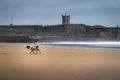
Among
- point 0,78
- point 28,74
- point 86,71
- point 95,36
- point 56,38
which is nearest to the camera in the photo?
point 0,78

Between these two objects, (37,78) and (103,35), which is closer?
(37,78)

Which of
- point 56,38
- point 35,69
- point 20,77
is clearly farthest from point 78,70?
point 56,38

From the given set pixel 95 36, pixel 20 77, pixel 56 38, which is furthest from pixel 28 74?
pixel 95 36

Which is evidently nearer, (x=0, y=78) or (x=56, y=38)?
(x=0, y=78)

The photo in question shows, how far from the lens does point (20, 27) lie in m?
62.9

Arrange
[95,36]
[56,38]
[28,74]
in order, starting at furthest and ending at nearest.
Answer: [95,36] → [56,38] → [28,74]

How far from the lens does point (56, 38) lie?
2259 inches

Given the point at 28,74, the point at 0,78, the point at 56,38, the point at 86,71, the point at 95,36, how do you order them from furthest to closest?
1. the point at 95,36
2. the point at 56,38
3. the point at 86,71
4. the point at 28,74
5. the point at 0,78

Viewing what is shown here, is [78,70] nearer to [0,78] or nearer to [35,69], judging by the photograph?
[35,69]

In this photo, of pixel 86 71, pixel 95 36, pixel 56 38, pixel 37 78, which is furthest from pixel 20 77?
pixel 95 36

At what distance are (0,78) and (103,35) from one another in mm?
56174

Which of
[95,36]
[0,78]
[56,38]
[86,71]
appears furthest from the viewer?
[95,36]

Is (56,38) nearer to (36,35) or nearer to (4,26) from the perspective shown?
(36,35)

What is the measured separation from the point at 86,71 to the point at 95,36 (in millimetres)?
51267
